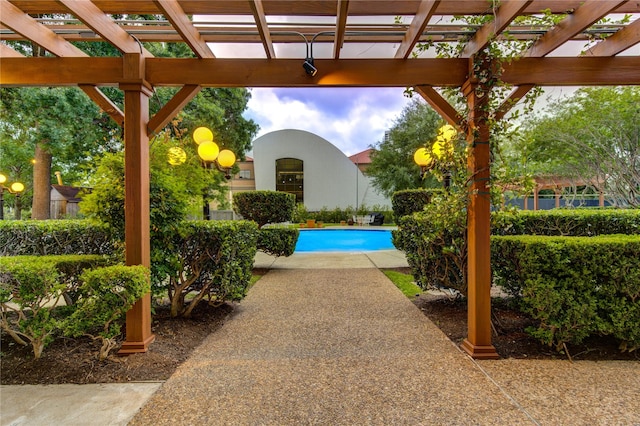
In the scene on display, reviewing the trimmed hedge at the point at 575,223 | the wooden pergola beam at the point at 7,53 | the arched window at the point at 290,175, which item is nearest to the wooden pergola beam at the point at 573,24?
the trimmed hedge at the point at 575,223

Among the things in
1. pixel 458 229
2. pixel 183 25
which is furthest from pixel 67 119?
pixel 458 229

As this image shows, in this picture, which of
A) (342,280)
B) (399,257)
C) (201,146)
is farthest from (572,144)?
(201,146)

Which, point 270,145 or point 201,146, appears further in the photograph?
point 270,145

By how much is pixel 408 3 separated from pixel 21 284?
362cm

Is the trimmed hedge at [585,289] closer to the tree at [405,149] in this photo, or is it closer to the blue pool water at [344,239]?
the blue pool water at [344,239]

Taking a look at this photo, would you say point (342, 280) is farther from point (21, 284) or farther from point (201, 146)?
point (21, 284)

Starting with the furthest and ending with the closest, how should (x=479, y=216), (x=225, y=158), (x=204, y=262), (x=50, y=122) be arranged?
(x=50, y=122)
(x=225, y=158)
(x=204, y=262)
(x=479, y=216)

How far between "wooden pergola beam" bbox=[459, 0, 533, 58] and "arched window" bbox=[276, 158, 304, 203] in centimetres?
1812

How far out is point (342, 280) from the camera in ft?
17.8

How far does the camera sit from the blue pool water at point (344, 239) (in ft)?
40.1

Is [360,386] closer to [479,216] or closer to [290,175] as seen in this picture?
[479,216]

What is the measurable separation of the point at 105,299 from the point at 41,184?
849 cm

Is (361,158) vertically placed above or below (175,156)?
above

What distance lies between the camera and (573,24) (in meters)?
2.22
